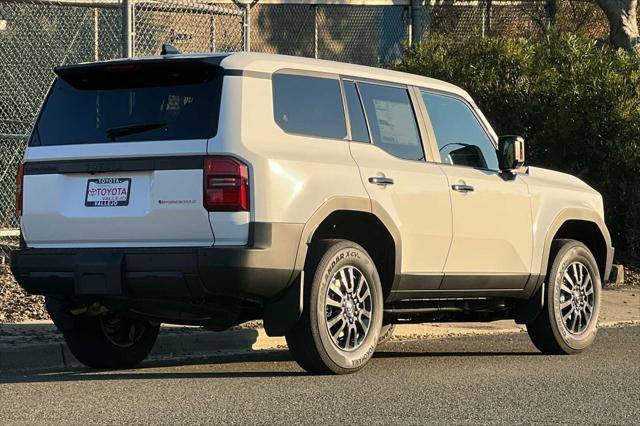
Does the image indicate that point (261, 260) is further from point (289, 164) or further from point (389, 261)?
point (389, 261)

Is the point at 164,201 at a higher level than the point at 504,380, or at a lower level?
higher

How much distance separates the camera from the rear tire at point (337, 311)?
8.03 metres

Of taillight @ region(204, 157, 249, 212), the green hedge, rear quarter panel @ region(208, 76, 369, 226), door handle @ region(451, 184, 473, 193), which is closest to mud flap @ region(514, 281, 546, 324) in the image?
door handle @ region(451, 184, 473, 193)

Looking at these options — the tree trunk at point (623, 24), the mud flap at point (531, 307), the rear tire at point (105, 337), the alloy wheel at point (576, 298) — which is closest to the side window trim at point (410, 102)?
the mud flap at point (531, 307)

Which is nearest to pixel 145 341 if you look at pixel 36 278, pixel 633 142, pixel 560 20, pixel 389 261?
pixel 36 278

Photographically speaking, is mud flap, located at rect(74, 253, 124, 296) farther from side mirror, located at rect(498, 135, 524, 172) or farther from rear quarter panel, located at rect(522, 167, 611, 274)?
rear quarter panel, located at rect(522, 167, 611, 274)

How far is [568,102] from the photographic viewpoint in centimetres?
1588

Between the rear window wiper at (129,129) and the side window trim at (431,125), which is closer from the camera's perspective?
the rear window wiper at (129,129)

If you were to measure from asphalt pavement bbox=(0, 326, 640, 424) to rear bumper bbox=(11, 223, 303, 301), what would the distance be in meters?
0.59

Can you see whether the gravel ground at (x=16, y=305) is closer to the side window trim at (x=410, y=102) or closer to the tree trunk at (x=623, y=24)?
the side window trim at (x=410, y=102)

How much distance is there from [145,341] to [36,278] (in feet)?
4.34

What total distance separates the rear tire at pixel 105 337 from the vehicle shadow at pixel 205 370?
10 cm

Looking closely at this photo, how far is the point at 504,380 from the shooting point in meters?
8.38

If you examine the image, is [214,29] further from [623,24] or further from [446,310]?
[623,24]
